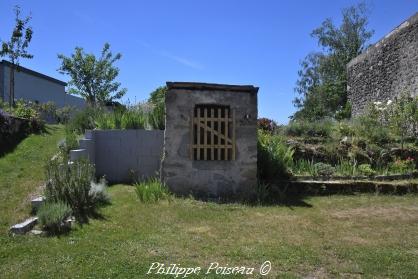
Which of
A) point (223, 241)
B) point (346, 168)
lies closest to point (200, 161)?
point (223, 241)

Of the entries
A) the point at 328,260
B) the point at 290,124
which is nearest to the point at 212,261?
the point at 328,260

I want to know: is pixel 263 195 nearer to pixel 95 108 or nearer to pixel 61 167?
pixel 61 167

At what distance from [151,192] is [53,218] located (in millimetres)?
2357

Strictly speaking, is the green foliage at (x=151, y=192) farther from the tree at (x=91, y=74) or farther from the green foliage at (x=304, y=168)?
the tree at (x=91, y=74)

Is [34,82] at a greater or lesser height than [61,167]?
greater

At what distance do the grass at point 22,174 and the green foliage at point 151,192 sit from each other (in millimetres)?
1809

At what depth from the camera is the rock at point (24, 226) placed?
5.48 meters

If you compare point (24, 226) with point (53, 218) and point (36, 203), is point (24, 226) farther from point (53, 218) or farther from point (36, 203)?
point (36, 203)

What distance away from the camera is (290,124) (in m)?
12.5

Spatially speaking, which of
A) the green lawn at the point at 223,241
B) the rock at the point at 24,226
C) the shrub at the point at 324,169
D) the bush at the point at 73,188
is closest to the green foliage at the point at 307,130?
the shrub at the point at 324,169

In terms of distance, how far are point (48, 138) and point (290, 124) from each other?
22.4 feet

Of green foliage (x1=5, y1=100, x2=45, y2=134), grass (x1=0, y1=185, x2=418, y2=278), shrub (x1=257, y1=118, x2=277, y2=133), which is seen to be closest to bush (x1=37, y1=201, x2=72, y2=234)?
grass (x1=0, y1=185, x2=418, y2=278)

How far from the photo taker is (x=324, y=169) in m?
9.80

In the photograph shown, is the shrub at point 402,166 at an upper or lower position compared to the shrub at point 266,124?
lower
